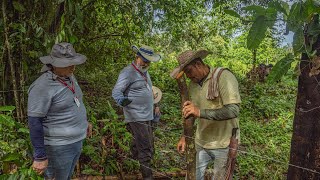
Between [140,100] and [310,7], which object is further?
[140,100]

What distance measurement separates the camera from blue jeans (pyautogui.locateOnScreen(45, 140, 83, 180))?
3.02 meters

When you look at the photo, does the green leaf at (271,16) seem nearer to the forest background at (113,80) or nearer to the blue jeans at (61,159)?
the forest background at (113,80)

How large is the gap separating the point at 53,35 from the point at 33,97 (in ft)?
5.55

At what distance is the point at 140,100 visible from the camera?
425cm

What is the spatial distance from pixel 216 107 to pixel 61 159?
4.71ft

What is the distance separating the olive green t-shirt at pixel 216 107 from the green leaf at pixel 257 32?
44.0 inches

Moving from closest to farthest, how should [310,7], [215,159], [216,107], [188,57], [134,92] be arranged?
[310,7] → [188,57] → [216,107] → [215,159] → [134,92]

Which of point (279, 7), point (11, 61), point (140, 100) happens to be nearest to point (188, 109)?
point (279, 7)

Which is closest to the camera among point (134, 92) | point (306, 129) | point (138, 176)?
point (306, 129)

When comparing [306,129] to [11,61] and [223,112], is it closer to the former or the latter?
[223,112]

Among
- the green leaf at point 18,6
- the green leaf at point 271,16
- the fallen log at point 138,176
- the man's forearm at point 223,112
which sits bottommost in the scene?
the fallen log at point 138,176

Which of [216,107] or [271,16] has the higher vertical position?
[271,16]

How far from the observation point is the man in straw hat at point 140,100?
4.20m

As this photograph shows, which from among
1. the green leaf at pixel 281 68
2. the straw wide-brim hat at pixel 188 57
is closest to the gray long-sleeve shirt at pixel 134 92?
the straw wide-brim hat at pixel 188 57
